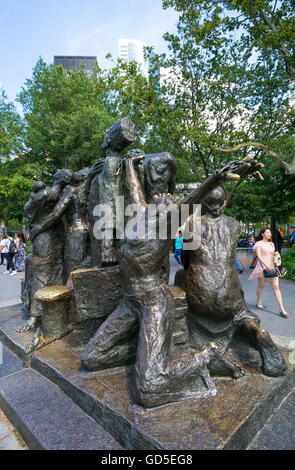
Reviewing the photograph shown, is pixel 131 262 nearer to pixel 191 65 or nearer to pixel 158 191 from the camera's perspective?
pixel 158 191

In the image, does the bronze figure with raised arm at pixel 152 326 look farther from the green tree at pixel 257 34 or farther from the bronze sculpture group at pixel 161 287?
the green tree at pixel 257 34

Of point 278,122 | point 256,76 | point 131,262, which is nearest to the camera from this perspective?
point 131,262

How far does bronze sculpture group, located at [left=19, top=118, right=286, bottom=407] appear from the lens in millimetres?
2086

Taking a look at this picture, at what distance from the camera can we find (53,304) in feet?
10.7

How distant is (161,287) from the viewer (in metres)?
2.35

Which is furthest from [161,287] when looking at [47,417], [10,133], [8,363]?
[10,133]

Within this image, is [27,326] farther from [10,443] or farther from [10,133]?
[10,133]

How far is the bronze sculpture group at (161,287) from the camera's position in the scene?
209 centimetres

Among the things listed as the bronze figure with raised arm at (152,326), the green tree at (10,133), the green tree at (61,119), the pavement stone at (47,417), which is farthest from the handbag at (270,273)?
the green tree at (10,133)

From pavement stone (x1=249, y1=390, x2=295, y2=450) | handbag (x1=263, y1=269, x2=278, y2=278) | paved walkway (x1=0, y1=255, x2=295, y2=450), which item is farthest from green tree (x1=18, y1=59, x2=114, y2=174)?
pavement stone (x1=249, y1=390, x2=295, y2=450)
